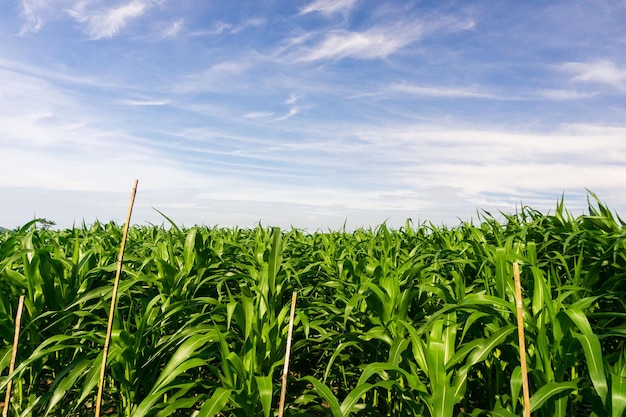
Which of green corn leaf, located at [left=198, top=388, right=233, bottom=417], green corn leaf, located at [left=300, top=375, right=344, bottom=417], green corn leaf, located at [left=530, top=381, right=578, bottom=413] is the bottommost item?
green corn leaf, located at [left=198, top=388, right=233, bottom=417]

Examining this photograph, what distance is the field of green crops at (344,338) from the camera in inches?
69.9

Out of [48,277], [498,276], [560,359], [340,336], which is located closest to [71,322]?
[48,277]

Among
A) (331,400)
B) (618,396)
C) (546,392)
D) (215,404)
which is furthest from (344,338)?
(618,396)

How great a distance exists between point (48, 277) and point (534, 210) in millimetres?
3888

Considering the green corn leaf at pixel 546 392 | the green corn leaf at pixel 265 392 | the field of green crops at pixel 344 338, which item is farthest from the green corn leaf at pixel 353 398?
the green corn leaf at pixel 546 392

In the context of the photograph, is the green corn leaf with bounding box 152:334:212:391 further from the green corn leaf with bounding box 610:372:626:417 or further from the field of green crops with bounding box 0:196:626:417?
the green corn leaf with bounding box 610:372:626:417

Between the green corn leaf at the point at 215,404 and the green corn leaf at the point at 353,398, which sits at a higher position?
the green corn leaf at the point at 353,398

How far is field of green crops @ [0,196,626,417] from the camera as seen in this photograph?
1.78m

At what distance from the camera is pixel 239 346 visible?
2365 mm

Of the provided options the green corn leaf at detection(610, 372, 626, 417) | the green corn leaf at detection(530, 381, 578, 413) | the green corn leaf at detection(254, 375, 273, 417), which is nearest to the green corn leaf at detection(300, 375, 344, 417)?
the green corn leaf at detection(254, 375, 273, 417)

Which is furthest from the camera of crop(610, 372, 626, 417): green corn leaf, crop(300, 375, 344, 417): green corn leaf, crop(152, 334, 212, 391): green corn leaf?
crop(152, 334, 212, 391): green corn leaf

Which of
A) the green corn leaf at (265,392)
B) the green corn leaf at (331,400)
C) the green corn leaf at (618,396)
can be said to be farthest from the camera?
the green corn leaf at (265,392)

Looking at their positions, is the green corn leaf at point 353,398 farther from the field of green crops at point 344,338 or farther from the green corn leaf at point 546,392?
the green corn leaf at point 546,392

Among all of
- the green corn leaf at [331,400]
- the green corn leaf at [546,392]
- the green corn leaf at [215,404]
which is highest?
the green corn leaf at [546,392]
